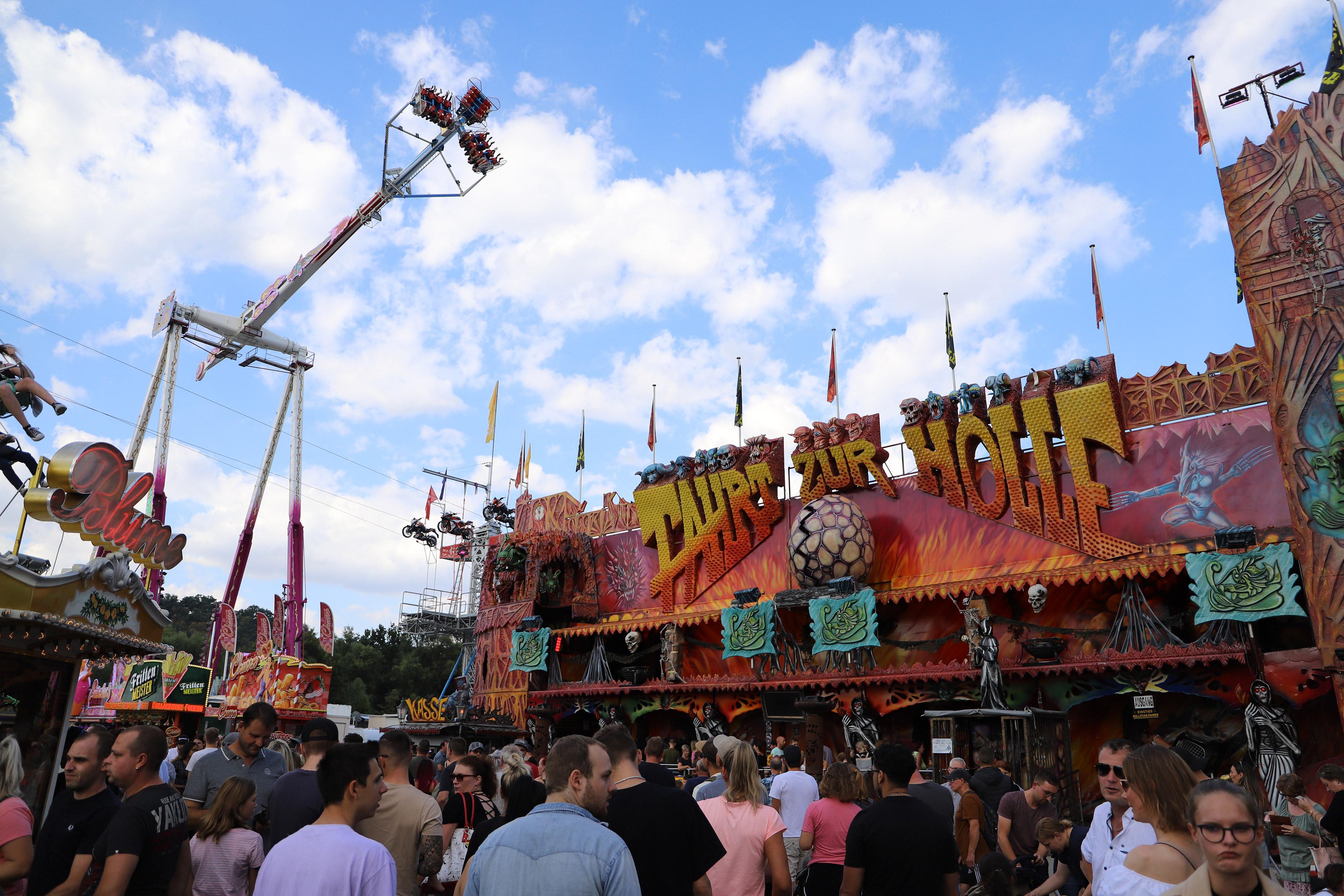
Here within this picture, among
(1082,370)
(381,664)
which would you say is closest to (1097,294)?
(1082,370)

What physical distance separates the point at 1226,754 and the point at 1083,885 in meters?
13.1

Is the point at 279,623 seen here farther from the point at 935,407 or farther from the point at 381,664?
the point at 935,407

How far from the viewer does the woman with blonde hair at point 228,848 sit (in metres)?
5.21

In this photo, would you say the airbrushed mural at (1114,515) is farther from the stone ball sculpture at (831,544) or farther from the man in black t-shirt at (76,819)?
the man in black t-shirt at (76,819)

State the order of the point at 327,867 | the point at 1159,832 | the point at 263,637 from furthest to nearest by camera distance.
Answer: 1. the point at 263,637
2. the point at 1159,832
3. the point at 327,867

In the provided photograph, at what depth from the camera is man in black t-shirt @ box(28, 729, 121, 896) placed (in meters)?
4.66

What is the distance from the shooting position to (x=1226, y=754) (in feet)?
54.4

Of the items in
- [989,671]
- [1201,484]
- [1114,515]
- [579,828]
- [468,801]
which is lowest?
[468,801]

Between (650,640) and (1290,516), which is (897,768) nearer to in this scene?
(1290,516)

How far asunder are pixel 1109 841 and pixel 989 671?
44.1ft

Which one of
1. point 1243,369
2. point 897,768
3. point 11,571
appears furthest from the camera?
point 1243,369

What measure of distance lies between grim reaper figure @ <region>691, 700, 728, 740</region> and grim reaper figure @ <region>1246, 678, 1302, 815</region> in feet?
39.0

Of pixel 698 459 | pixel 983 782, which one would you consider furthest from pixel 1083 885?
pixel 698 459

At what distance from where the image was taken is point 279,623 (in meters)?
39.0
